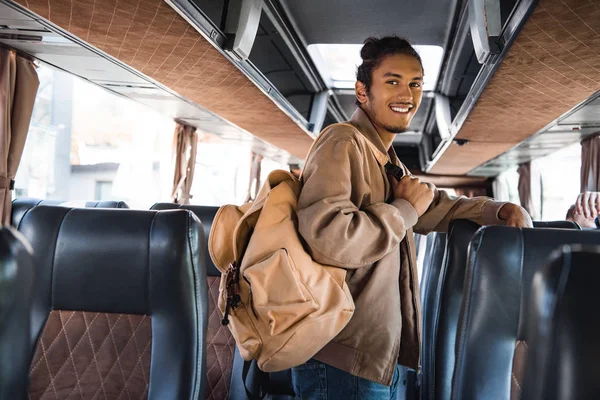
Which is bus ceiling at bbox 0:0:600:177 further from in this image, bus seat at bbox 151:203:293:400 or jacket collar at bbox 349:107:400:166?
jacket collar at bbox 349:107:400:166

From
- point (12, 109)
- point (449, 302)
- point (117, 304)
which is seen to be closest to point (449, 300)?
point (449, 302)

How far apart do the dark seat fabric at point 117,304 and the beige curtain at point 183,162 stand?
762 cm

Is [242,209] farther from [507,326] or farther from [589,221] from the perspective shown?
[589,221]

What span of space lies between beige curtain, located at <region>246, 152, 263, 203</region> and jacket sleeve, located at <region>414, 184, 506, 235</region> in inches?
445

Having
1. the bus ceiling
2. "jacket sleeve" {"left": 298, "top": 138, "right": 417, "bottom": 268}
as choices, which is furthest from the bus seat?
the bus ceiling

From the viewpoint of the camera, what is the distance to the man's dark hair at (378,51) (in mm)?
1967

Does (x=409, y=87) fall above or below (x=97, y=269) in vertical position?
above

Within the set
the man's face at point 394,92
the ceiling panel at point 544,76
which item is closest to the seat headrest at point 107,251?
the man's face at point 394,92

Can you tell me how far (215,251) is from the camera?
1747 mm

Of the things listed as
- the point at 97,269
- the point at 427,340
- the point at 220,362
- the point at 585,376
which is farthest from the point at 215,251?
the point at 427,340

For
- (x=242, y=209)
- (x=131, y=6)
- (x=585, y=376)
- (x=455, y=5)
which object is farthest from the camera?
(x=455, y=5)

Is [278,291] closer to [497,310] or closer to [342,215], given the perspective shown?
[342,215]

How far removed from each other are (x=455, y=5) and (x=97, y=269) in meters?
5.82

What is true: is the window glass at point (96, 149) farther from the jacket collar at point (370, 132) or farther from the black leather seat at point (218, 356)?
the jacket collar at point (370, 132)
